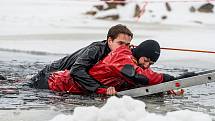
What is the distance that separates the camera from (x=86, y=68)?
6852 millimetres

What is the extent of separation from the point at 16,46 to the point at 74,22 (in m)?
7.54

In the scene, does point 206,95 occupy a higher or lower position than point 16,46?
lower

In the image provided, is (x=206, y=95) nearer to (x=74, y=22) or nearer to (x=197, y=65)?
(x=197, y=65)

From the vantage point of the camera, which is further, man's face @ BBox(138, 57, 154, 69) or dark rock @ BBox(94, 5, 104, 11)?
dark rock @ BBox(94, 5, 104, 11)

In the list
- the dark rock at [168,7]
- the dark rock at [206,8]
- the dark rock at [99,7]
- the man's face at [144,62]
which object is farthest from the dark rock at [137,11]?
the man's face at [144,62]

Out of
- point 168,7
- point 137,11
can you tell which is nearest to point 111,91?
point 168,7

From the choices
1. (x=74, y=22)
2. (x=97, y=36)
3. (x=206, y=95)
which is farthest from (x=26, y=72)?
(x=74, y=22)

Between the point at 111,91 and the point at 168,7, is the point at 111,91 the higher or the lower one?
the lower one

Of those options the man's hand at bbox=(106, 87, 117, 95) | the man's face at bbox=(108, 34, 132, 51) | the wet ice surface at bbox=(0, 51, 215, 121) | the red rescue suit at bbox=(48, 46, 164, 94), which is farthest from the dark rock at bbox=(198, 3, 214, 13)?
the man's hand at bbox=(106, 87, 117, 95)

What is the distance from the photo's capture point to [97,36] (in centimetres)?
1695

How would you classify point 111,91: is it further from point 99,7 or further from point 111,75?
point 99,7

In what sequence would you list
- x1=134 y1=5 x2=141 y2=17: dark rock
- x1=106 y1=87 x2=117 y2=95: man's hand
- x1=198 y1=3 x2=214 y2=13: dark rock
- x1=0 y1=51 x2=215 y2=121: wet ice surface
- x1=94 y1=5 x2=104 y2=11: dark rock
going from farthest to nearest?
1. x1=94 y1=5 x2=104 y2=11: dark rock
2. x1=134 y1=5 x2=141 y2=17: dark rock
3. x1=198 y1=3 x2=214 y2=13: dark rock
4. x1=106 y1=87 x2=117 y2=95: man's hand
5. x1=0 y1=51 x2=215 y2=121: wet ice surface

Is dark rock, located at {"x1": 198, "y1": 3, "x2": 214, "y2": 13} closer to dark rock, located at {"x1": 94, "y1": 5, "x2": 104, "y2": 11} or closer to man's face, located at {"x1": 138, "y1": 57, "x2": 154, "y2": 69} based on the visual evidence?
dark rock, located at {"x1": 94, "y1": 5, "x2": 104, "y2": 11}

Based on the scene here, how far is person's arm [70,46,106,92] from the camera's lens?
677 cm
